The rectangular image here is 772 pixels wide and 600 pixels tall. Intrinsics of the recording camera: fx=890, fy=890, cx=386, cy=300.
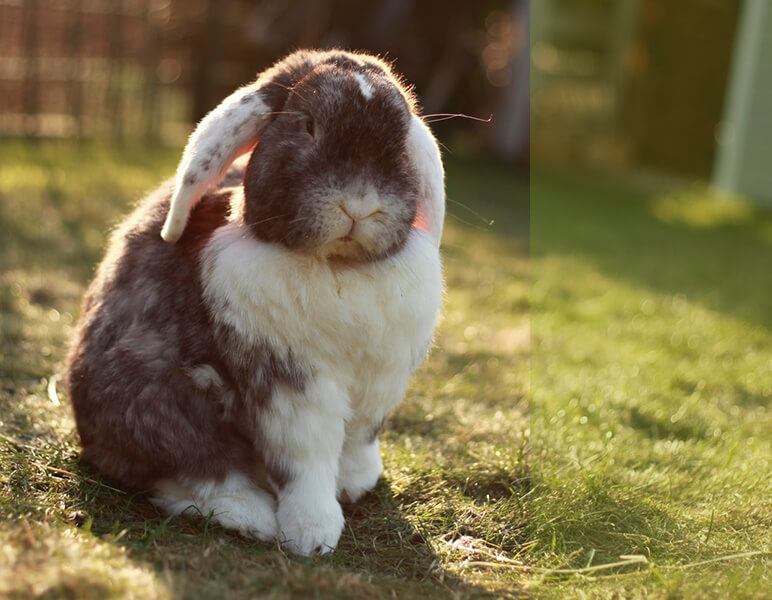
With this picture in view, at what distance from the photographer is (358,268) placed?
7.37 feet

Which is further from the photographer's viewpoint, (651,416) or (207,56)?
(207,56)

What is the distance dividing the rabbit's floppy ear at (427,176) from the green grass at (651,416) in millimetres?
878

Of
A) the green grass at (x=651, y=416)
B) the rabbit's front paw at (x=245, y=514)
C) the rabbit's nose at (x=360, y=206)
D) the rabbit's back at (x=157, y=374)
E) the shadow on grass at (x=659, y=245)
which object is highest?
the rabbit's nose at (x=360, y=206)

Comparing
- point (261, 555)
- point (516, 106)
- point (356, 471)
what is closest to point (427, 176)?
point (356, 471)

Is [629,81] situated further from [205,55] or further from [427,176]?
[427,176]

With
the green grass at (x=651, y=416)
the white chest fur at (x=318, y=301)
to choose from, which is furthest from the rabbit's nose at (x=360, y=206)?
the green grass at (x=651, y=416)

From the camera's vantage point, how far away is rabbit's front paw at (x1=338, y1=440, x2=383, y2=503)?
2.56 m

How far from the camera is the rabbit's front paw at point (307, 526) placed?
2250 millimetres

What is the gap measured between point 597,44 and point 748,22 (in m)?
2.75

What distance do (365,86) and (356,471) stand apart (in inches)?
43.2

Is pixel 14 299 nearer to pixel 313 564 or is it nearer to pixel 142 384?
pixel 142 384

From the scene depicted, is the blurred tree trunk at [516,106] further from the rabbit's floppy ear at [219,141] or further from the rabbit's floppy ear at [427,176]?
the rabbit's floppy ear at [219,141]

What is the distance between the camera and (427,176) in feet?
7.95

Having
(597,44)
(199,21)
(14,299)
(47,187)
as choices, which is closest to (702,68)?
(597,44)
